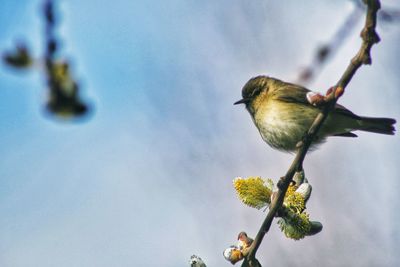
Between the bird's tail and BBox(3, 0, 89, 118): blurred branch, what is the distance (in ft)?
14.0

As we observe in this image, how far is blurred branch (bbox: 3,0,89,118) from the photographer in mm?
685

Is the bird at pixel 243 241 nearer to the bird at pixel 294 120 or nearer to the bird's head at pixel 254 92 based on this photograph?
the bird at pixel 294 120

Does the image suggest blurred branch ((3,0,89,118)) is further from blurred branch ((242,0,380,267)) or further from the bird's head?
the bird's head

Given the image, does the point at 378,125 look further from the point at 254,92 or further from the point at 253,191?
the point at 253,191

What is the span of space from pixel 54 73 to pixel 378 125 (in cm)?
441

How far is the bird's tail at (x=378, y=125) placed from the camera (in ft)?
15.3

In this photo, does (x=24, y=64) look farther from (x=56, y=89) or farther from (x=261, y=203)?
(x=261, y=203)

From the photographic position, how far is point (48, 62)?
0.74 meters

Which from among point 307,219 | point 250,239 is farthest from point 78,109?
point 307,219

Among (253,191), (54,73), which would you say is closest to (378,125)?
(253,191)

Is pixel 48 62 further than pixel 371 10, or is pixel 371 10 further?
pixel 371 10

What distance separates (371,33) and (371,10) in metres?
0.11

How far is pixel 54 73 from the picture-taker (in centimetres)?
74

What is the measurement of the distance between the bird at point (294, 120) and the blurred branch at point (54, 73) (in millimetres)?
3921
